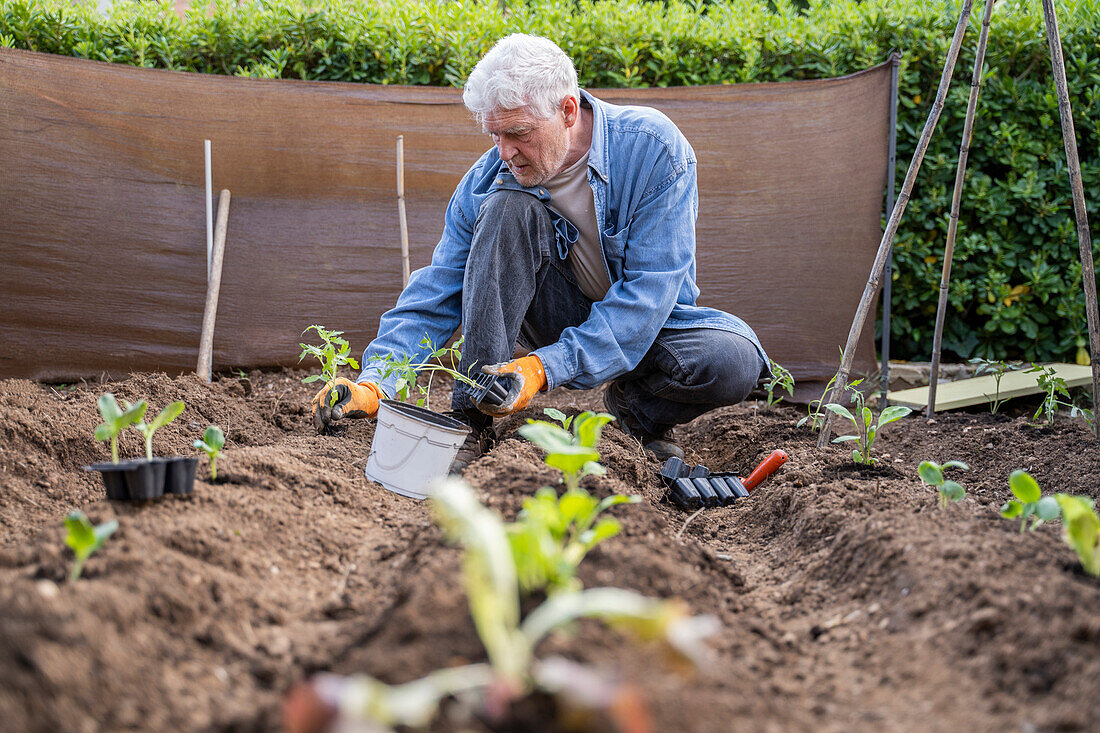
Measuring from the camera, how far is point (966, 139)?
2.38m

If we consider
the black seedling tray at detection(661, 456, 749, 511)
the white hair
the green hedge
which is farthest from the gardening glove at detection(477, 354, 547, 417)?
the green hedge

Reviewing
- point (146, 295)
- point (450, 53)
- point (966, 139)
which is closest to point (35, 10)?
point (146, 295)

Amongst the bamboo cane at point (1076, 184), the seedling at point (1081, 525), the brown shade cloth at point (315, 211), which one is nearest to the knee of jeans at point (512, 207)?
the brown shade cloth at point (315, 211)

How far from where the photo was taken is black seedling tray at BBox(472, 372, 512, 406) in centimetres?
188

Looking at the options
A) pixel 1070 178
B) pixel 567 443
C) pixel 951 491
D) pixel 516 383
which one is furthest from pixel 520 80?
pixel 1070 178

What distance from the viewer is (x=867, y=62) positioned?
3533 millimetres

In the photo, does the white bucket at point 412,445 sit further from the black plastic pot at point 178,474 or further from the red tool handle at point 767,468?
the red tool handle at point 767,468

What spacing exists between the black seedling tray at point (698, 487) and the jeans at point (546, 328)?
0.29 metres

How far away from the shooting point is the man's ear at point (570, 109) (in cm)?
212

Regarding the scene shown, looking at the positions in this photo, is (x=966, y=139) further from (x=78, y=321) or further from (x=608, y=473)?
(x=78, y=321)

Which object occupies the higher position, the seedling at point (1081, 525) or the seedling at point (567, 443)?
the seedling at point (567, 443)

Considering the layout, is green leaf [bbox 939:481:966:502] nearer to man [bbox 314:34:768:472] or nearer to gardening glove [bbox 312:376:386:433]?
man [bbox 314:34:768:472]

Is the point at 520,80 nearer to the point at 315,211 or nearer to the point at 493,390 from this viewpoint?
the point at 493,390

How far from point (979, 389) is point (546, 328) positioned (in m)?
1.85
